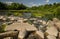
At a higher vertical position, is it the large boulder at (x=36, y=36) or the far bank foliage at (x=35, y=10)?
the large boulder at (x=36, y=36)

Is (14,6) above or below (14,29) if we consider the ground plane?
below

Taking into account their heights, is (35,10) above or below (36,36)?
below

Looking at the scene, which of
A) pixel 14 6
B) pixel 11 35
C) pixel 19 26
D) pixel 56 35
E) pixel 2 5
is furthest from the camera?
pixel 14 6

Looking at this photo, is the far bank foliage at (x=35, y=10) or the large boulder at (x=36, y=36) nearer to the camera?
the large boulder at (x=36, y=36)

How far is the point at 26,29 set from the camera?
15.1 ft

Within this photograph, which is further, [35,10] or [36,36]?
[35,10]

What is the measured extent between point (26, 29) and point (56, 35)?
1.13 metres

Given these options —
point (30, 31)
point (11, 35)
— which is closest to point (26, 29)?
point (30, 31)

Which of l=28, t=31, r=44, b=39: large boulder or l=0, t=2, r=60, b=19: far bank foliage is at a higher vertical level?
l=28, t=31, r=44, b=39: large boulder

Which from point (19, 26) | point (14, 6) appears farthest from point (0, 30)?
point (14, 6)

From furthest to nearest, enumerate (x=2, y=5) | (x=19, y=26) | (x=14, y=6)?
1. (x=14, y=6)
2. (x=2, y=5)
3. (x=19, y=26)

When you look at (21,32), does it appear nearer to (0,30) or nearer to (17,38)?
(17,38)

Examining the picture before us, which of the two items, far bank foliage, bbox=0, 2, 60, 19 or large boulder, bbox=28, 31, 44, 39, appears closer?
large boulder, bbox=28, 31, 44, 39

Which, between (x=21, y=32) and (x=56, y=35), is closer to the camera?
(x=21, y=32)
